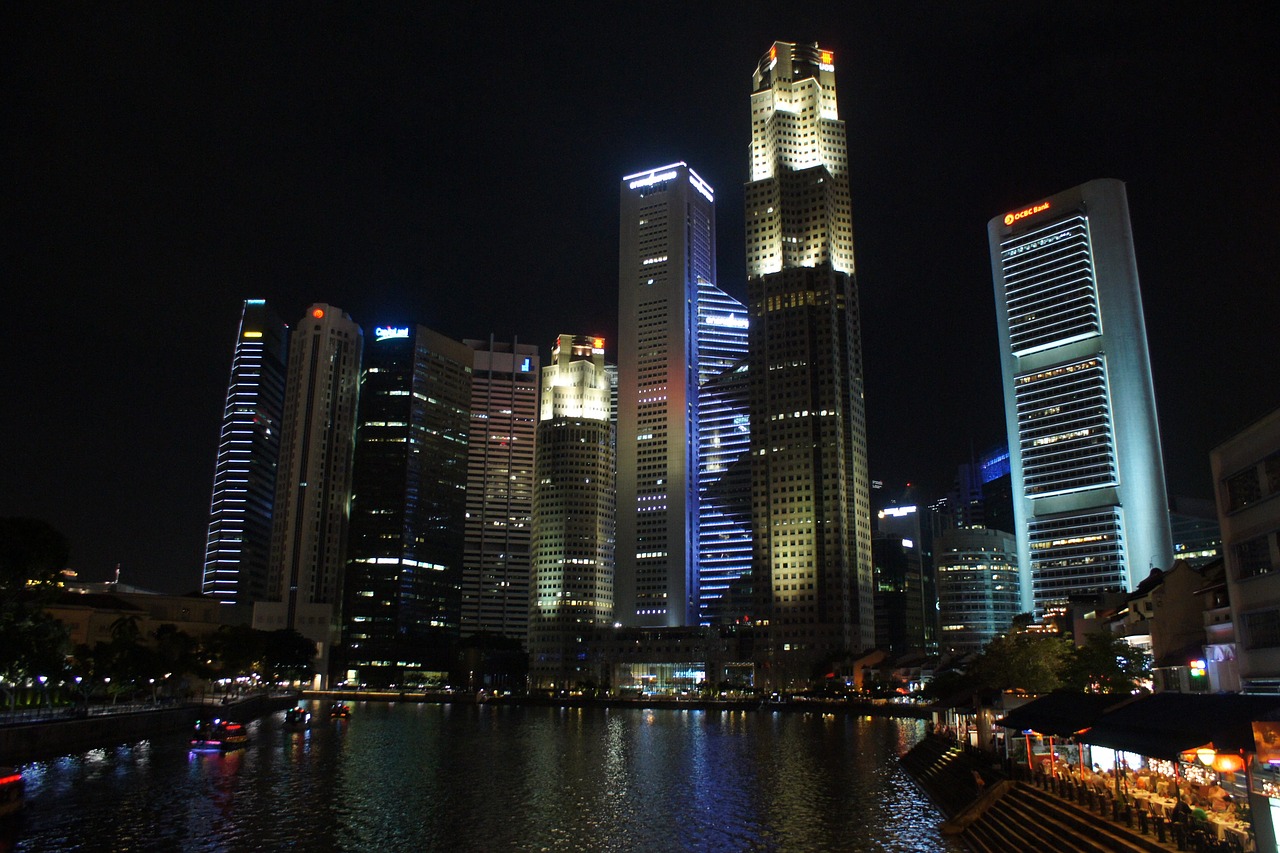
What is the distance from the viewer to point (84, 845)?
36031mm

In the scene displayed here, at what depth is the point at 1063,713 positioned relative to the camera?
119 ft

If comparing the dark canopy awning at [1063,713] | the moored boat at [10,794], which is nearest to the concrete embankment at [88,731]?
the moored boat at [10,794]

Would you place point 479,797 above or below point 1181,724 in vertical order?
below

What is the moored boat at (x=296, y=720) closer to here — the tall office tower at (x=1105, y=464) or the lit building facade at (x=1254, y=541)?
the lit building facade at (x=1254, y=541)

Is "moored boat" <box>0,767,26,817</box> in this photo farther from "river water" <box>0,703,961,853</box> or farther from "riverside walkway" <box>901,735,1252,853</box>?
"riverside walkway" <box>901,735,1252,853</box>

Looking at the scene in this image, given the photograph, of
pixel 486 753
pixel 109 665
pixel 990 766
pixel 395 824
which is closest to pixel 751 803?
pixel 990 766

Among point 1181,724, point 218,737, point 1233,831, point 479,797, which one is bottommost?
point 479,797

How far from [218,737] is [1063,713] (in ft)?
208

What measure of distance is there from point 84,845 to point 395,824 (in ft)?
42.1

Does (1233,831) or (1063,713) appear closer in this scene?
(1233,831)

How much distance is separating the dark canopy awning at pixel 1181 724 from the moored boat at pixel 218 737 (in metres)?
64.6

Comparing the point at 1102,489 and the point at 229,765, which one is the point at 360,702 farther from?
the point at 1102,489

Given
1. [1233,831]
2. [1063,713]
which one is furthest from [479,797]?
→ [1233,831]

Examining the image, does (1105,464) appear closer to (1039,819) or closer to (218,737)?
(1039,819)
